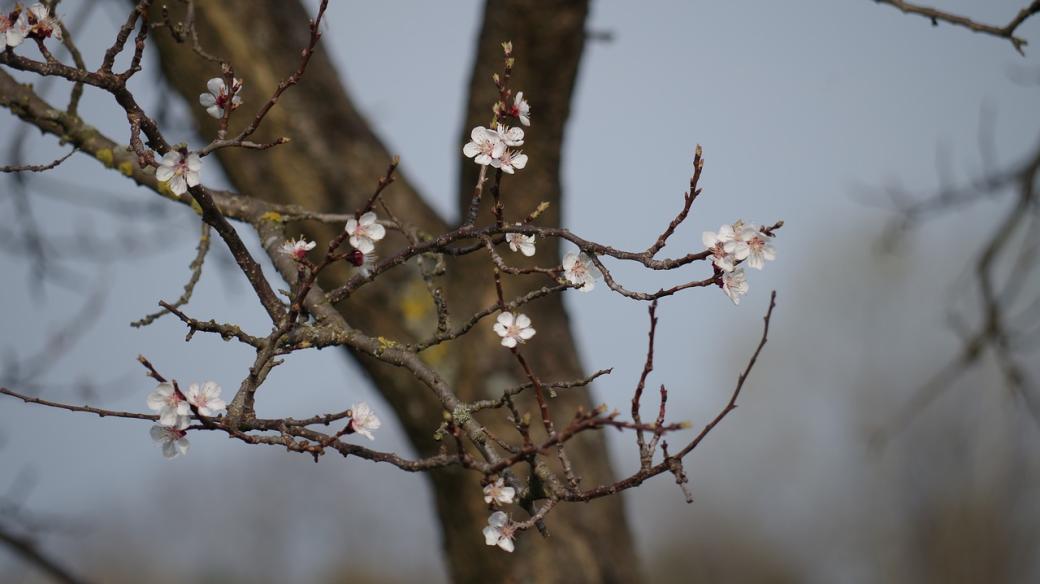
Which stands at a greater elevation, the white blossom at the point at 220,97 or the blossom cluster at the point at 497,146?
the white blossom at the point at 220,97

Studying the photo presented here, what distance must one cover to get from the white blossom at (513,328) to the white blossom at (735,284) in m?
0.36

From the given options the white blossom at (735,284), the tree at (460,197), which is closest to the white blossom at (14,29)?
the white blossom at (735,284)

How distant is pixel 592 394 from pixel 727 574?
73.9 ft

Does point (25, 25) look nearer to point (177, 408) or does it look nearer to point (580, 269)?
point (177, 408)

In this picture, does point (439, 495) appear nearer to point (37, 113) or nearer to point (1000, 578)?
point (37, 113)

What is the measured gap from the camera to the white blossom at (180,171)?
139cm

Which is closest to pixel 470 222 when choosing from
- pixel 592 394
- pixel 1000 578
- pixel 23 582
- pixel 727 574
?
pixel 592 394

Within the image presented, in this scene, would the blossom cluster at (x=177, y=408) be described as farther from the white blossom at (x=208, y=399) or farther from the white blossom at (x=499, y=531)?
the white blossom at (x=499, y=531)

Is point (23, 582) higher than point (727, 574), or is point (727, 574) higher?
point (727, 574)

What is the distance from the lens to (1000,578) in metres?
17.0

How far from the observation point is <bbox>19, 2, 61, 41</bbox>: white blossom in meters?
1.46

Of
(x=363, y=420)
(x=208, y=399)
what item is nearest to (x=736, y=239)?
(x=363, y=420)

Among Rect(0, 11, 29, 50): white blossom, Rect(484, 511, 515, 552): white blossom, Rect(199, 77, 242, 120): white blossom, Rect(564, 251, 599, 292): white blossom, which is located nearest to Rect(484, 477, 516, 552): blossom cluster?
Rect(484, 511, 515, 552): white blossom

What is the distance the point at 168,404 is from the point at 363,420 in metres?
0.33
